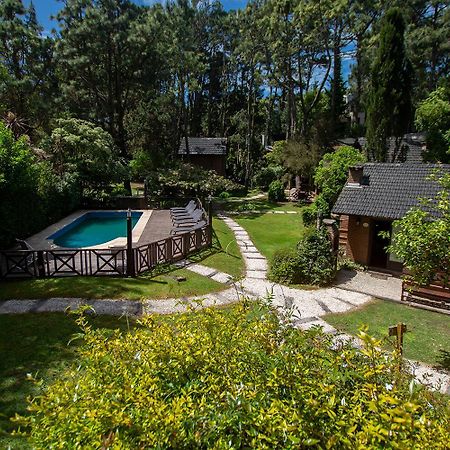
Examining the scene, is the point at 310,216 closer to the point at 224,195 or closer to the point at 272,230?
the point at 272,230

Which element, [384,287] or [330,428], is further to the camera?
[384,287]

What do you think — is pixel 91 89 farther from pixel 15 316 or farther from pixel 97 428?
pixel 97 428

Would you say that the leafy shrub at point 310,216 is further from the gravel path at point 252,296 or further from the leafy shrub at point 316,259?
the gravel path at point 252,296

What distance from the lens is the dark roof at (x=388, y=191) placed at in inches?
529

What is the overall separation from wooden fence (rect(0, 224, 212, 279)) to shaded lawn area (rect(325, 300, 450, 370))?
6.49 m

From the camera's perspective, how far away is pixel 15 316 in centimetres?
868

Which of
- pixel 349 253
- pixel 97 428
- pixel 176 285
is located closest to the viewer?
pixel 97 428

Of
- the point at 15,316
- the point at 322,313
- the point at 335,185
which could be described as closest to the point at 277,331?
the point at 322,313

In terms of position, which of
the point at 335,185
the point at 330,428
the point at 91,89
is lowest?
the point at 330,428

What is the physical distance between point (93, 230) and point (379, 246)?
52.1ft

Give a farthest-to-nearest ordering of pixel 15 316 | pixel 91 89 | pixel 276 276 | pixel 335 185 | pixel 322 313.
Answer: pixel 91 89
pixel 335 185
pixel 276 276
pixel 322 313
pixel 15 316

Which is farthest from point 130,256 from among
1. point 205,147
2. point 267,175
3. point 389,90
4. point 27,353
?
point 267,175

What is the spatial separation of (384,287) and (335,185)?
8.88 m

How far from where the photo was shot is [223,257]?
558 inches
